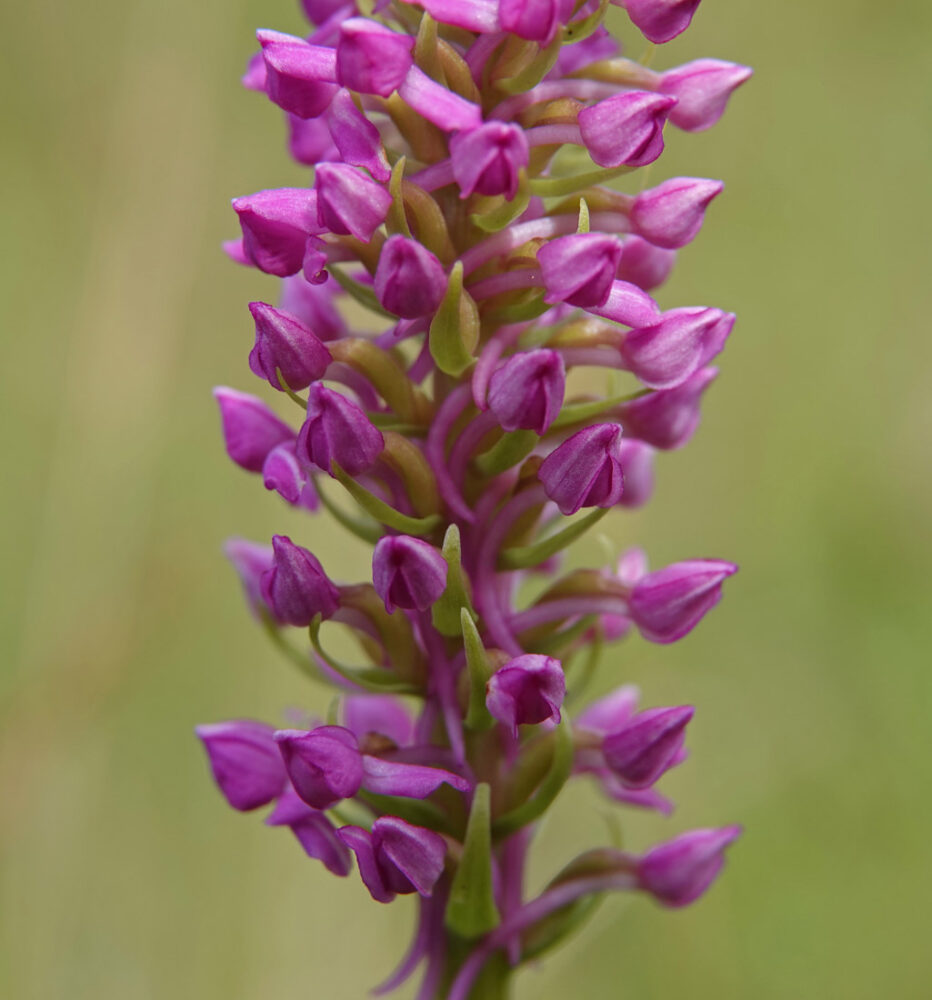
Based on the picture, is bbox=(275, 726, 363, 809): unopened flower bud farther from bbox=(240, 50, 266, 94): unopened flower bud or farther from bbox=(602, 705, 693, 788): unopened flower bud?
bbox=(240, 50, 266, 94): unopened flower bud

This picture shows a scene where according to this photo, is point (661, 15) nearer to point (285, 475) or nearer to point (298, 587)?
point (285, 475)

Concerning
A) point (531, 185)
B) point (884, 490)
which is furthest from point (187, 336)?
Result: point (531, 185)

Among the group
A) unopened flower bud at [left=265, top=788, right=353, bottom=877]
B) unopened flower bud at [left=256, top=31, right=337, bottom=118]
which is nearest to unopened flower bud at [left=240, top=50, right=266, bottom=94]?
unopened flower bud at [left=256, top=31, right=337, bottom=118]

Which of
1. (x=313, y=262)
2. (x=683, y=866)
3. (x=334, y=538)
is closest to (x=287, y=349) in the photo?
(x=313, y=262)

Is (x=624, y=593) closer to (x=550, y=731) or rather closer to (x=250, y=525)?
(x=550, y=731)

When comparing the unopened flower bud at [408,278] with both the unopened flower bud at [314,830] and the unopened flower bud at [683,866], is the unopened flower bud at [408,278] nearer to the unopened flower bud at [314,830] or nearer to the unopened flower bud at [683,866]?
the unopened flower bud at [314,830]

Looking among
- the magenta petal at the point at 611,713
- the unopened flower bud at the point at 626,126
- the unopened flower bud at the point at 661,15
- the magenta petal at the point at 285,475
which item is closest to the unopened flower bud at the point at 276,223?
the magenta petal at the point at 285,475
